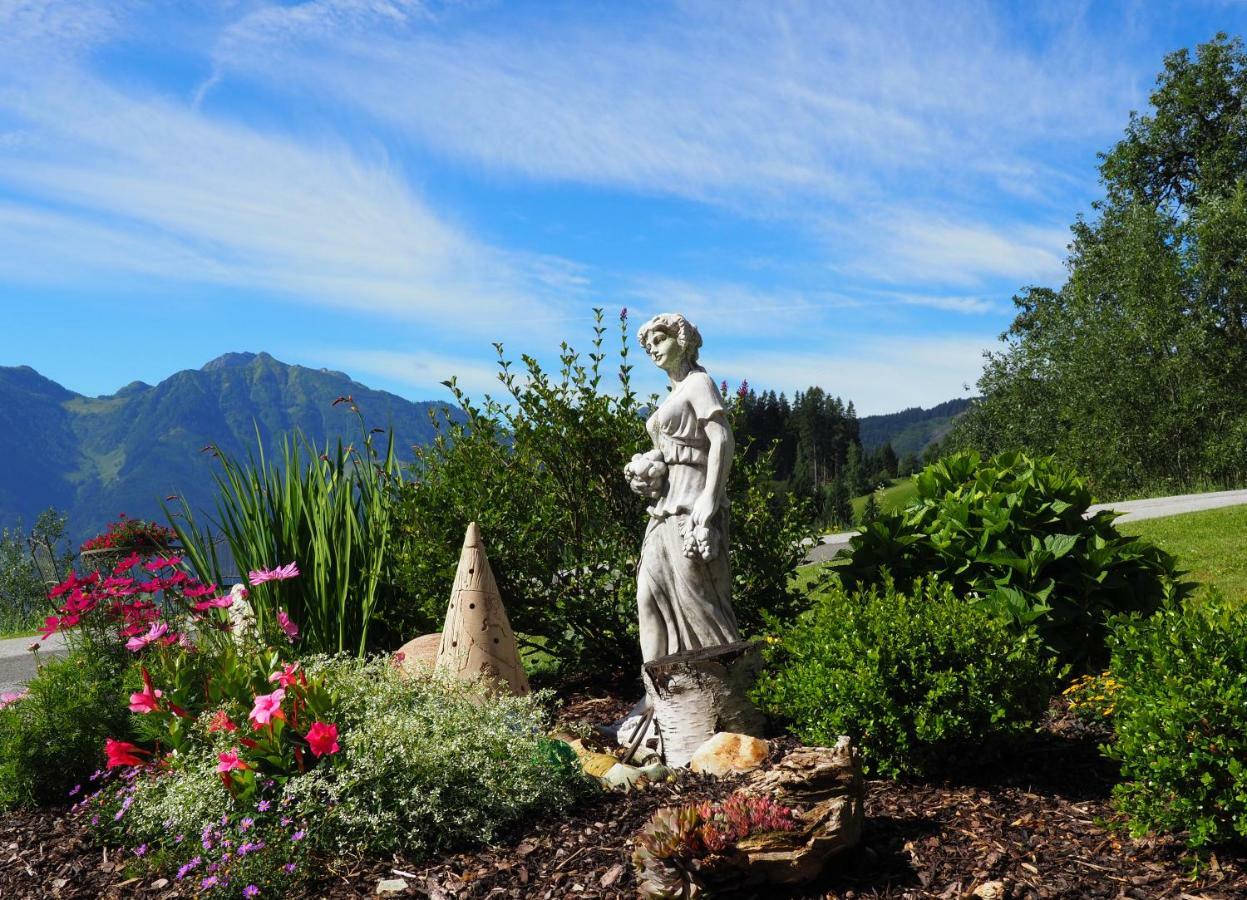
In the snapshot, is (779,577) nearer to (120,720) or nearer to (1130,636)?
(1130,636)

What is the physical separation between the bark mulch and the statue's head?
249cm

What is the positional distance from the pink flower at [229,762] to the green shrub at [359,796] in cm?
4

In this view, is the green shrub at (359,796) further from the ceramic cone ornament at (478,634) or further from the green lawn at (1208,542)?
the green lawn at (1208,542)

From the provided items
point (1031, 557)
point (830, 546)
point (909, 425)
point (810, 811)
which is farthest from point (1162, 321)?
point (909, 425)

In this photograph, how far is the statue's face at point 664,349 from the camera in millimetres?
5723

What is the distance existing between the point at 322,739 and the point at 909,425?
17952 centimetres

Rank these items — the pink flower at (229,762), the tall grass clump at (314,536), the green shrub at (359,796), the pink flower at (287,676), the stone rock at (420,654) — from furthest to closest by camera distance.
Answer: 1. the tall grass clump at (314,536)
2. the stone rock at (420,654)
3. the pink flower at (287,676)
4. the pink flower at (229,762)
5. the green shrub at (359,796)

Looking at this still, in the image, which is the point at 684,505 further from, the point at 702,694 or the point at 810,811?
the point at 810,811

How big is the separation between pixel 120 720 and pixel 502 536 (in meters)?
2.83

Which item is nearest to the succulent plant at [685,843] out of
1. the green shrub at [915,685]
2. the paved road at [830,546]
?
the green shrub at [915,685]

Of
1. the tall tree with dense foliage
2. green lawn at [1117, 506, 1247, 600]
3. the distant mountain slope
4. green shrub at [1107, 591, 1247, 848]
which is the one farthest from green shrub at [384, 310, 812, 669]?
the distant mountain slope

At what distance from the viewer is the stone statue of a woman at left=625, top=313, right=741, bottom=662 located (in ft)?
17.9

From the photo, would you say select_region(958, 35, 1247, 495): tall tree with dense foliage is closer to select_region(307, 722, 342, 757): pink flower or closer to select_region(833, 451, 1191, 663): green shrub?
select_region(833, 451, 1191, 663): green shrub

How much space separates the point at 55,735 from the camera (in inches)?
233
